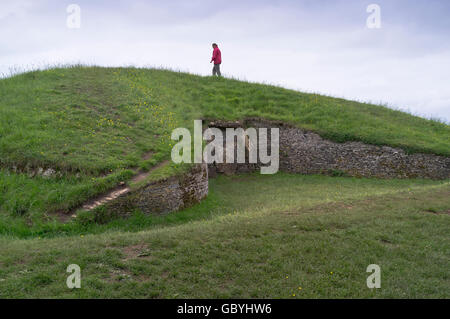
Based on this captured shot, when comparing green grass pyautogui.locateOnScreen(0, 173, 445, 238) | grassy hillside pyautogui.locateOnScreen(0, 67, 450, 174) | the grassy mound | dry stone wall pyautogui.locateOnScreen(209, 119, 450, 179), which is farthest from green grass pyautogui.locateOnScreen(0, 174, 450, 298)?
dry stone wall pyautogui.locateOnScreen(209, 119, 450, 179)

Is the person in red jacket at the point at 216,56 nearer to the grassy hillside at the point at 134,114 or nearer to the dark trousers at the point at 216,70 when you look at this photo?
the dark trousers at the point at 216,70

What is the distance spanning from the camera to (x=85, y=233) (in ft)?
30.9

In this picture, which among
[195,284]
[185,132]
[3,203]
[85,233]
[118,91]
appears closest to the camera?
[195,284]

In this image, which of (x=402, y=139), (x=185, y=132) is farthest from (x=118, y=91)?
(x=402, y=139)

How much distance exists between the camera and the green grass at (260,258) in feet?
18.7

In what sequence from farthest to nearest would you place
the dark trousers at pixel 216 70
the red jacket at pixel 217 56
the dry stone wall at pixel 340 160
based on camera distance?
the dark trousers at pixel 216 70 < the red jacket at pixel 217 56 < the dry stone wall at pixel 340 160

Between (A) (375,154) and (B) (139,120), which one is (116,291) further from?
(A) (375,154)

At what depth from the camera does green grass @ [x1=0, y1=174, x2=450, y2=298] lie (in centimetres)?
571

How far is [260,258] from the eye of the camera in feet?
22.1

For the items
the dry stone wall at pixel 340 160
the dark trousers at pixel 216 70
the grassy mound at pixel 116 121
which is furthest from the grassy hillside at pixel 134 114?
the dark trousers at pixel 216 70

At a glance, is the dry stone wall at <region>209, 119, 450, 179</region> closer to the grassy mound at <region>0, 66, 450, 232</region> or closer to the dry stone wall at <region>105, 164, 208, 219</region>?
the grassy mound at <region>0, 66, 450, 232</region>

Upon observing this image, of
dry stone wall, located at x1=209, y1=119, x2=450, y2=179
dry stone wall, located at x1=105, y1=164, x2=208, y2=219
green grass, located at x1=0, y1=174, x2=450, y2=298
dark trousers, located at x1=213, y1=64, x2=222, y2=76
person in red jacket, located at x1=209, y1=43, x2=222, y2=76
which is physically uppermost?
person in red jacket, located at x1=209, y1=43, x2=222, y2=76

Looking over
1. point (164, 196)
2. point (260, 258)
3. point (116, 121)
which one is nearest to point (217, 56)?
point (116, 121)

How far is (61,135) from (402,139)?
16.9 meters
